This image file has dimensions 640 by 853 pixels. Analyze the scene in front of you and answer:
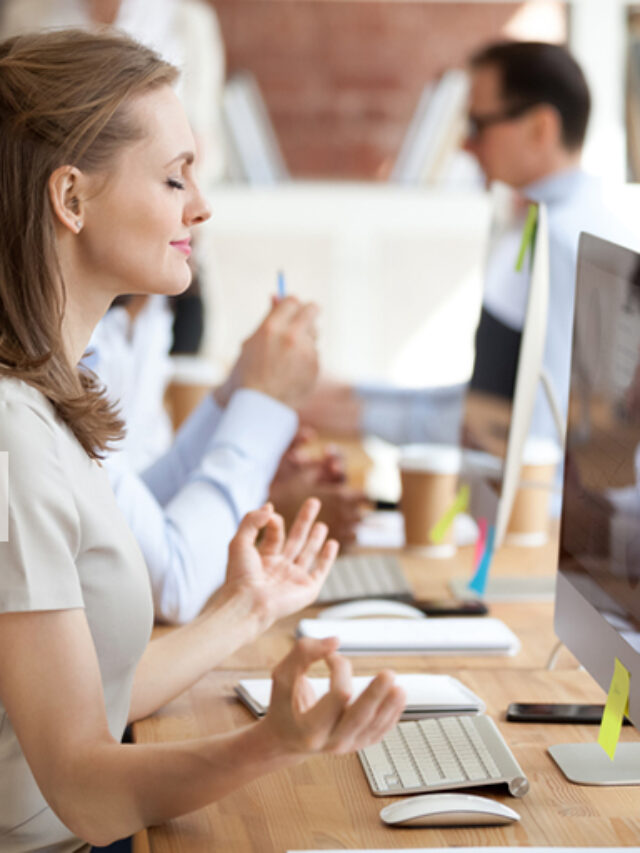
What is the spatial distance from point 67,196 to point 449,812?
625 millimetres

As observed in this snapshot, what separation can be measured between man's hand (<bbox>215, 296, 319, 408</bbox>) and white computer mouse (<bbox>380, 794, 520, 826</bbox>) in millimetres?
740

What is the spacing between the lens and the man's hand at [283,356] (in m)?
1.57

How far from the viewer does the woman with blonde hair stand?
0.82 metres

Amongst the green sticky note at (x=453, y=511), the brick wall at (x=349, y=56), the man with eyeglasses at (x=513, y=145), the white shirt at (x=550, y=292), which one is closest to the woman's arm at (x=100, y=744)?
the white shirt at (x=550, y=292)

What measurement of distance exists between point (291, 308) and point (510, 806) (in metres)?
0.85

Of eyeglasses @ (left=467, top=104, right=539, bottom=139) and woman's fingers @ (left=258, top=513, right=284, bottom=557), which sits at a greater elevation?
eyeglasses @ (left=467, top=104, right=539, bottom=139)

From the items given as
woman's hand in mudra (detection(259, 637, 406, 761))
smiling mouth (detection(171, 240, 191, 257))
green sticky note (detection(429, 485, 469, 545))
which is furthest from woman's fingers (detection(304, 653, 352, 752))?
green sticky note (detection(429, 485, 469, 545))

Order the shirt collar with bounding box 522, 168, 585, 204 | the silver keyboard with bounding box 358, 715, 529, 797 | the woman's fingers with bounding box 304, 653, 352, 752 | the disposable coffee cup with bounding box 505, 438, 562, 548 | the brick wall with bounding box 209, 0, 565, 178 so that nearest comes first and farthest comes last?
the woman's fingers with bounding box 304, 653, 352, 752 → the silver keyboard with bounding box 358, 715, 529, 797 → the disposable coffee cup with bounding box 505, 438, 562, 548 → the shirt collar with bounding box 522, 168, 585, 204 → the brick wall with bounding box 209, 0, 565, 178


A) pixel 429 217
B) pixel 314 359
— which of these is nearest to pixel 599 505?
pixel 314 359

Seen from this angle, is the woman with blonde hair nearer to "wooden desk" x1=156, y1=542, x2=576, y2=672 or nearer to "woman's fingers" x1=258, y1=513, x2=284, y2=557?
"woman's fingers" x1=258, y1=513, x2=284, y2=557

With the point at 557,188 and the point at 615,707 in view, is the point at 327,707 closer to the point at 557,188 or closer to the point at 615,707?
the point at 615,707

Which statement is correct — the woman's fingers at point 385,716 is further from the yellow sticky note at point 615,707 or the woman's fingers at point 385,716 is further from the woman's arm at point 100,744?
the yellow sticky note at point 615,707

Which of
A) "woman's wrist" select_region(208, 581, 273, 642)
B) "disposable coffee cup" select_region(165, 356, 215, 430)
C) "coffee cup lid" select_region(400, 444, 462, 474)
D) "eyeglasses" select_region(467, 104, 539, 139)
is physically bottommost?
"disposable coffee cup" select_region(165, 356, 215, 430)

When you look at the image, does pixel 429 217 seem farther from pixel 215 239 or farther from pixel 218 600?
pixel 218 600
